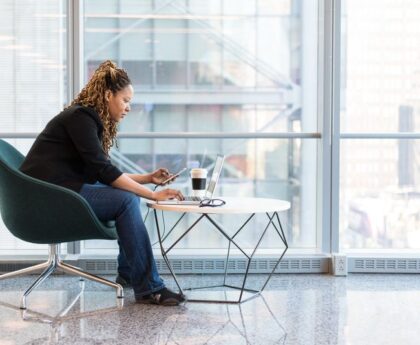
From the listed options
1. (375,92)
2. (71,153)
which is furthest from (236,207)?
(375,92)

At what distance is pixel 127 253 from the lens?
341cm

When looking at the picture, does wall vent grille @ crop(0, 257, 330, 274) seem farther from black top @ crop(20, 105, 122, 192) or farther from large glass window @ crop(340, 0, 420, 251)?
black top @ crop(20, 105, 122, 192)

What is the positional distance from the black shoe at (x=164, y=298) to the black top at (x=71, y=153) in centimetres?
59

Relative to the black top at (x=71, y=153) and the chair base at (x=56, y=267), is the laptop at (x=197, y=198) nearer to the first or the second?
the black top at (x=71, y=153)

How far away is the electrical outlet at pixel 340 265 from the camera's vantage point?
4191 millimetres

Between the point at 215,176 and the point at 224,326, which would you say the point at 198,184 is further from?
the point at 224,326


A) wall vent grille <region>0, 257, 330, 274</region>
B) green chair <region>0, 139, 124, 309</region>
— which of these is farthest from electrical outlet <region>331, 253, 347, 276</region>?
green chair <region>0, 139, 124, 309</region>

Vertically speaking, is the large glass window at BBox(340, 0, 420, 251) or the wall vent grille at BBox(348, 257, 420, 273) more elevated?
the large glass window at BBox(340, 0, 420, 251)

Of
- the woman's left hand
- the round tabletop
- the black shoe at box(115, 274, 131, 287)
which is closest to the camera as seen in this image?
the round tabletop

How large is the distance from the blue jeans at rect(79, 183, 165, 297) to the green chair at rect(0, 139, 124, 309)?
75 millimetres

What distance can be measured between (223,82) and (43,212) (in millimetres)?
1735

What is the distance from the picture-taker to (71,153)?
11.4ft

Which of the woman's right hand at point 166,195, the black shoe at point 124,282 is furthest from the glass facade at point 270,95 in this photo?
the woman's right hand at point 166,195

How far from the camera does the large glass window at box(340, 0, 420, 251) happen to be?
455cm
